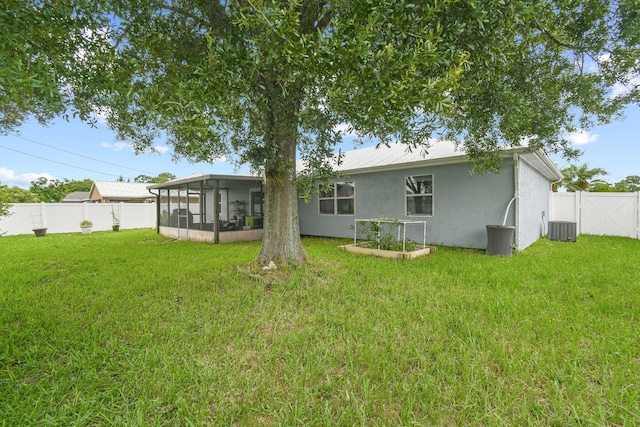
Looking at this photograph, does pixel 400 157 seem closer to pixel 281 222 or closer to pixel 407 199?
pixel 407 199

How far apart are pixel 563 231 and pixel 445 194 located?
4823 millimetres

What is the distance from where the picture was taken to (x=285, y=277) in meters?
5.07

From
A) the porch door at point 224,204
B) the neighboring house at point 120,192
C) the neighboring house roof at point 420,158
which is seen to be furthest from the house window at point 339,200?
the neighboring house at point 120,192

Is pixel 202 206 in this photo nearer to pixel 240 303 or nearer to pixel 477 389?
pixel 240 303

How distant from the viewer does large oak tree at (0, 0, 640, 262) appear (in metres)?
2.82

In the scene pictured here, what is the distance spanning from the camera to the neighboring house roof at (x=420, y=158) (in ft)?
23.9

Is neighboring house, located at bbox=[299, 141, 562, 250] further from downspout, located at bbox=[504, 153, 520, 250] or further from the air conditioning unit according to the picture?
the air conditioning unit

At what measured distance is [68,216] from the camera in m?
14.7

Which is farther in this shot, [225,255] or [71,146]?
[71,146]

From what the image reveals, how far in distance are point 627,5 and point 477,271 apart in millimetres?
4246

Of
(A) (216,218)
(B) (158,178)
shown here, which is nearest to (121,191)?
(B) (158,178)

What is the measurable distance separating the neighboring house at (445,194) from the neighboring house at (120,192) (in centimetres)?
2156

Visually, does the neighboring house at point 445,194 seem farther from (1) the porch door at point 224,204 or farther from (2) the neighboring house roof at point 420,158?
(1) the porch door at point 224,204

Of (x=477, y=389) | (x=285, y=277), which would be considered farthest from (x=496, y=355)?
(x=285, y=277)
